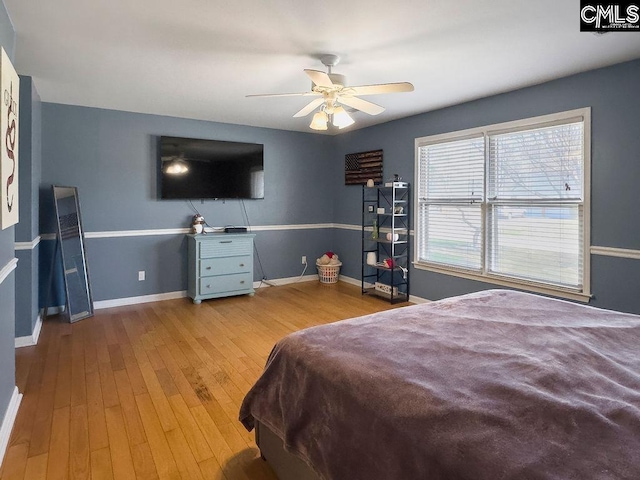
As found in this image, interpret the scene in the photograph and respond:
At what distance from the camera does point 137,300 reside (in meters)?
4.79

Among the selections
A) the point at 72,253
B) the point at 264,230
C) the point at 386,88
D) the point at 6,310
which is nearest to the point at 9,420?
the point at 6,310

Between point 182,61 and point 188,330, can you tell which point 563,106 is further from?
point 188,330

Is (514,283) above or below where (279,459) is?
above

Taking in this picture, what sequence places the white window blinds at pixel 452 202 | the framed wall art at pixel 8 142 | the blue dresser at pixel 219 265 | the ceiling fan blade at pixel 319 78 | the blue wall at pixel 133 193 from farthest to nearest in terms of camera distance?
the blue dresser at pixel 219 265 < the blue wall at pixel 133 193 < the white window blinds at pixel 452 202 < the ceiling fan blade at pixel 319 78 < the framed wall art at pixel 8 142

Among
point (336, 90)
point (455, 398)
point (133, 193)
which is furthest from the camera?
point (133, 193)

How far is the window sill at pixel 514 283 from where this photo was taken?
11.0ft

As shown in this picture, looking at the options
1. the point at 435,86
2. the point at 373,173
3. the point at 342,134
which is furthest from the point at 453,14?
the point at 342,134

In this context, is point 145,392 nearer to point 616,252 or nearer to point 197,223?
point 197,223

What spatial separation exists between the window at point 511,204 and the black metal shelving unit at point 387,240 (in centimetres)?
25

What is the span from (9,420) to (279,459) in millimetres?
1595

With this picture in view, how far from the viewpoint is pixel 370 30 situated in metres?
2.47

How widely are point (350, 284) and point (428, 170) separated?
7.04 feet

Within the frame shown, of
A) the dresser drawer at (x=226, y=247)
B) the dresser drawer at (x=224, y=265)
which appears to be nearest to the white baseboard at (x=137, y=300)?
the dresser drawer at (x=224, y=265)

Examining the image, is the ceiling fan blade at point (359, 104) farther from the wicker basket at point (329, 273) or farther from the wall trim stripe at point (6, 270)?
the wicker basket at point (329, 273)
